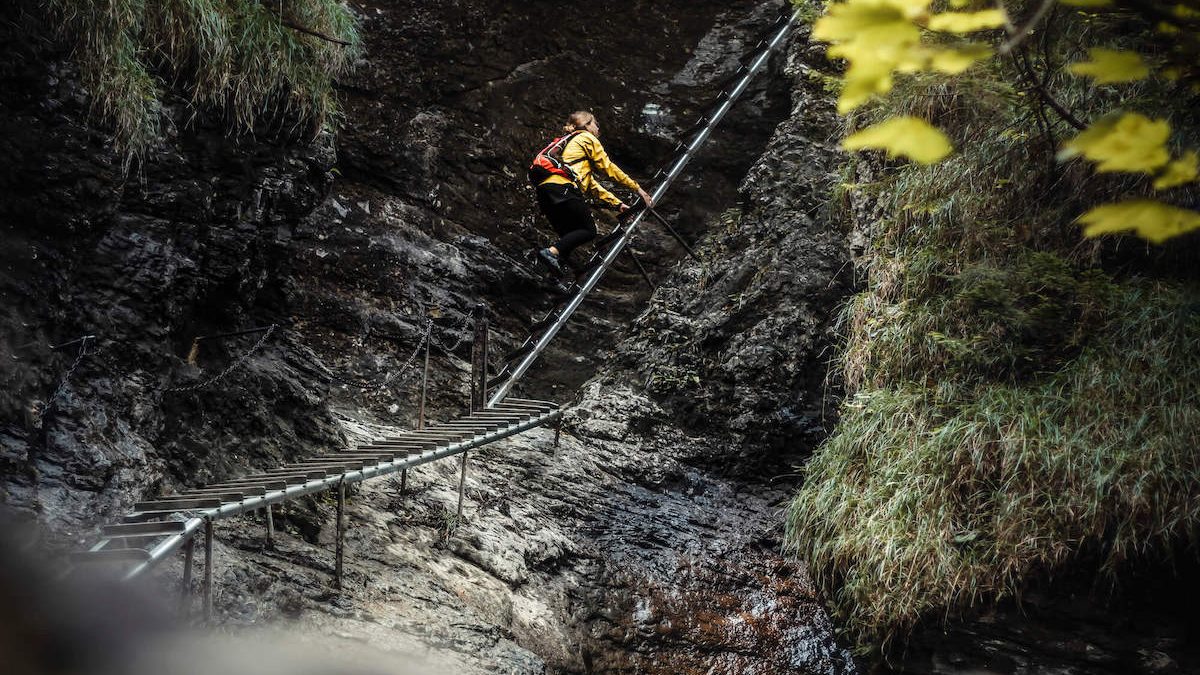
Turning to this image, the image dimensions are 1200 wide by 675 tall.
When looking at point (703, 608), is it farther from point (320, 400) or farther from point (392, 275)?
point (392, 275)

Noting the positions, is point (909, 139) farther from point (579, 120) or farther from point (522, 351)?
point (579, 120)

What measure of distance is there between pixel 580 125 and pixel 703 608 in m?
4.34

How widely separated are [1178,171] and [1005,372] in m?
4.72

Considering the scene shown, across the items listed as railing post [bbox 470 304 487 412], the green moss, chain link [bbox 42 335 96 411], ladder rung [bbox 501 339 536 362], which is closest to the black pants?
ladder rung [bbox 501 339 536 362]

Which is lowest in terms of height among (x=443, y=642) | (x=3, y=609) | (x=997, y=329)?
(x=443, y=642)

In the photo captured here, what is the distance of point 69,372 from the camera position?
4852 millimetres

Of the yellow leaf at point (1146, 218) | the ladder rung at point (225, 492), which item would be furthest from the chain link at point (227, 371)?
the yellow leaf at point (1146, 218)

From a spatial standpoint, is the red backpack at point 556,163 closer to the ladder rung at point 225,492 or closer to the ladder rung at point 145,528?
the ladder rung at point 225,492

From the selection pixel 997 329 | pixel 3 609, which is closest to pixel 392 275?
pixel 997 329

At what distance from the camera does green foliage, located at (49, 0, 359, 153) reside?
17.4ft

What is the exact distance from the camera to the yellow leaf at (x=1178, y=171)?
1.81 metres

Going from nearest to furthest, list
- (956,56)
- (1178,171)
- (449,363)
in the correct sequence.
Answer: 1. (956,56)
2. (1178,171)
3. (449,363)

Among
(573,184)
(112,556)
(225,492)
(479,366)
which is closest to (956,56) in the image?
(112,556)

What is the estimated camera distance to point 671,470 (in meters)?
7.39
